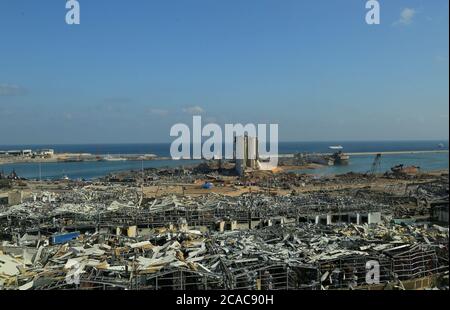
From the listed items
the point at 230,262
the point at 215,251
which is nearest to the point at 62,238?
the point at 215,251

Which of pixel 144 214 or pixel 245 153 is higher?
pixel 245 153

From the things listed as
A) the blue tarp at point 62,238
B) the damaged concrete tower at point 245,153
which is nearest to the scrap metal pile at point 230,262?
the blue tarp at point 62,238

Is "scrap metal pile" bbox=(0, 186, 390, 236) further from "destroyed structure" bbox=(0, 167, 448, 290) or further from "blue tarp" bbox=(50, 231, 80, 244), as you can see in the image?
"blue tarp" bbox=(50, 231, 80, 244)

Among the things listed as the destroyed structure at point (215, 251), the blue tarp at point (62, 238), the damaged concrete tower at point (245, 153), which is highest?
the damaged concrete tower at point (245, 153)

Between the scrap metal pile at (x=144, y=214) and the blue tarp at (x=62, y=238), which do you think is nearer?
the blue tarp at (x=62, y=238)

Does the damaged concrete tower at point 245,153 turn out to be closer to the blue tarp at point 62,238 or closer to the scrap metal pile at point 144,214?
the scrap metal pile at point 144,214

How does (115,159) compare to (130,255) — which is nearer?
(130,255)

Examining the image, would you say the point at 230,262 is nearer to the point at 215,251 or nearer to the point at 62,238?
the point at 215,251
